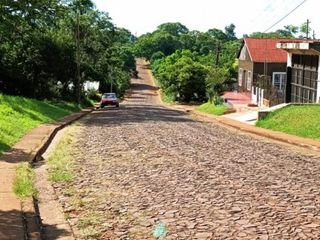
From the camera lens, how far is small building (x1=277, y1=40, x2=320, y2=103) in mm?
31656

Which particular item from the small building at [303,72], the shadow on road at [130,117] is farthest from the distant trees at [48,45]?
the small building at [303,72]

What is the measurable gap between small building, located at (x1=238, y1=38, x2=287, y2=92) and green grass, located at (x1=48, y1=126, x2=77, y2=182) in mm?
35075

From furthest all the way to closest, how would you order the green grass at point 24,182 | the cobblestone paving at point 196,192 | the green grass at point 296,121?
the green grass at point 296,121 → the green grass at point 24,182 → the cobblestone paving at point 196,192

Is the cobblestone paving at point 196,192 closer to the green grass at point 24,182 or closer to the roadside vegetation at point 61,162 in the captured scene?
the roadside vegetation at point 61,162

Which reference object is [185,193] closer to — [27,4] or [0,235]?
[0,235]

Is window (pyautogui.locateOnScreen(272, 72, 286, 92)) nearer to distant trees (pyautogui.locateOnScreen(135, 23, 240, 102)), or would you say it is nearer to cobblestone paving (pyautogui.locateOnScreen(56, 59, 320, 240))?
distant trees (pyautogui.locateOnScreen(135, 23, 240, 102))

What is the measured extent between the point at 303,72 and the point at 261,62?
1776cm

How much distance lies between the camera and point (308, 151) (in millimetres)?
16656

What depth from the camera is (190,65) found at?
6912cm

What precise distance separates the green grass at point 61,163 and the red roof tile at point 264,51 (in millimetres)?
37341

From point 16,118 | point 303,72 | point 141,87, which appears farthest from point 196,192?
point 141,87

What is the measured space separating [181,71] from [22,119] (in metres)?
48.6

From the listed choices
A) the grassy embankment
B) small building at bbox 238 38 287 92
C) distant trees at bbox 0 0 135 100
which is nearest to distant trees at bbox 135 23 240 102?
small building at bbox 238 38 287 92

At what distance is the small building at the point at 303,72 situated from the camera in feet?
104
